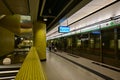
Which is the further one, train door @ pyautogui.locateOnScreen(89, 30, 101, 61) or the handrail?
train door @ pyautogui.locateOnScreen(89, 30, 101, 61)

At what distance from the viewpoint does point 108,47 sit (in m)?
10.1

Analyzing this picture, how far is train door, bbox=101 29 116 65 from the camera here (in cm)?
942

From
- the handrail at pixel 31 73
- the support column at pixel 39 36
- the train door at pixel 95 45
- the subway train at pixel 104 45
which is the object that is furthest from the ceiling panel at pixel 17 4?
the handrail at pixel 31 73

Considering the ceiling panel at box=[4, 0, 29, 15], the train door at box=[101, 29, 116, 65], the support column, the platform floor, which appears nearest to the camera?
the platform floor

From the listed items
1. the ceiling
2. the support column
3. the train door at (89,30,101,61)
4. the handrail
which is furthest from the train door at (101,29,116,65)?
the handrail

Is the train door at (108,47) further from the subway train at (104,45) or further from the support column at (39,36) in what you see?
the support column at (39,36)

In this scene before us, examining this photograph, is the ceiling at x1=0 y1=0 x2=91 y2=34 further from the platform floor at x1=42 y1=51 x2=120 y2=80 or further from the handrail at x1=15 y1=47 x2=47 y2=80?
the handrail at x1=15 y1=47 x2=47 y2=80

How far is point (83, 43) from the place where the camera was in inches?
625

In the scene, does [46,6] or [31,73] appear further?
[46,6]

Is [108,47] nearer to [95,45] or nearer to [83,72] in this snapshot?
[95,45]

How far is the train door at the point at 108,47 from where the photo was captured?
9422 millimetres

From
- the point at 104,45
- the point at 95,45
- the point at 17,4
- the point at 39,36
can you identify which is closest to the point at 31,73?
the point at 17,4

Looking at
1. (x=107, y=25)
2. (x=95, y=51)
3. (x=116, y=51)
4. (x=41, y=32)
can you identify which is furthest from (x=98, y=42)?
(x=41, y=32)

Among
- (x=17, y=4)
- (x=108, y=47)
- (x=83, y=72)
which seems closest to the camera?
(x=83, y=72)
